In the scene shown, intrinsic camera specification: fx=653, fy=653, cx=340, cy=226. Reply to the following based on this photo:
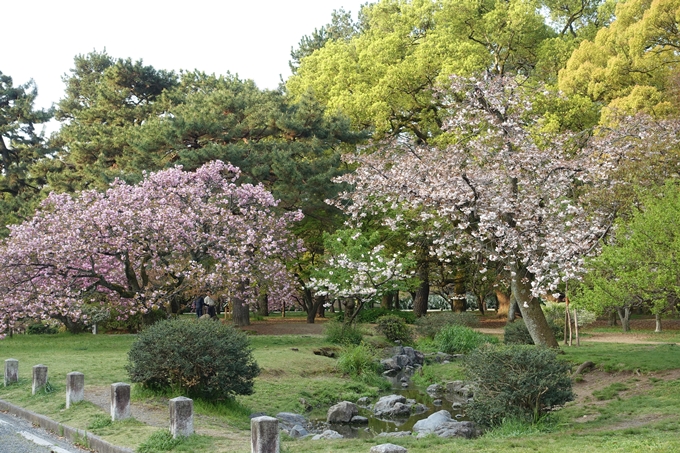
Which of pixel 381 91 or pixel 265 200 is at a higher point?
pixel 381 91

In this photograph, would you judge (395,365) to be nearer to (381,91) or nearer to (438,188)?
(438,188)

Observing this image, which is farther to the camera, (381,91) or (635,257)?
(381,91)

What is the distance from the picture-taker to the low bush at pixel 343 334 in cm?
2372

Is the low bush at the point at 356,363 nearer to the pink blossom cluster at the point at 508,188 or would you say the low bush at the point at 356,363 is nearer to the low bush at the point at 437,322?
the pink blossom cluster at the point at 508,188

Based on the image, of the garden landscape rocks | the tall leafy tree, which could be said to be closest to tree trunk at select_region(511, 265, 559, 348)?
the garden landscape rocks

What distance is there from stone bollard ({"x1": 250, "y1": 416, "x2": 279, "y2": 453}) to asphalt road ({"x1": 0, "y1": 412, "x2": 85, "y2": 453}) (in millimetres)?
3151

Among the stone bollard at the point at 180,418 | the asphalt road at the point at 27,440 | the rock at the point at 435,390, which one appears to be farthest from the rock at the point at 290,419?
the rock at the point at 435,390

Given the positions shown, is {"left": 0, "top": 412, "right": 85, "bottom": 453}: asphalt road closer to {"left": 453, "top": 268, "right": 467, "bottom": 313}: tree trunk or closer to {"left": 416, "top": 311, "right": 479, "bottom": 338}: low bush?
{"left": 416, "top": 311, "right": 479, "bottom": 338}: low bush

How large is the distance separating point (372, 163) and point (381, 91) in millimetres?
13470

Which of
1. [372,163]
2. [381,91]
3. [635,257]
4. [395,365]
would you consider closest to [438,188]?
[372,163]

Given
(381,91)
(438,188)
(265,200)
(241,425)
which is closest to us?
(241,425)

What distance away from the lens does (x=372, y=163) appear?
2139 cm

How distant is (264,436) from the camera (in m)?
7.64

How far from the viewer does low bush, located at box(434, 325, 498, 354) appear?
2506cm
